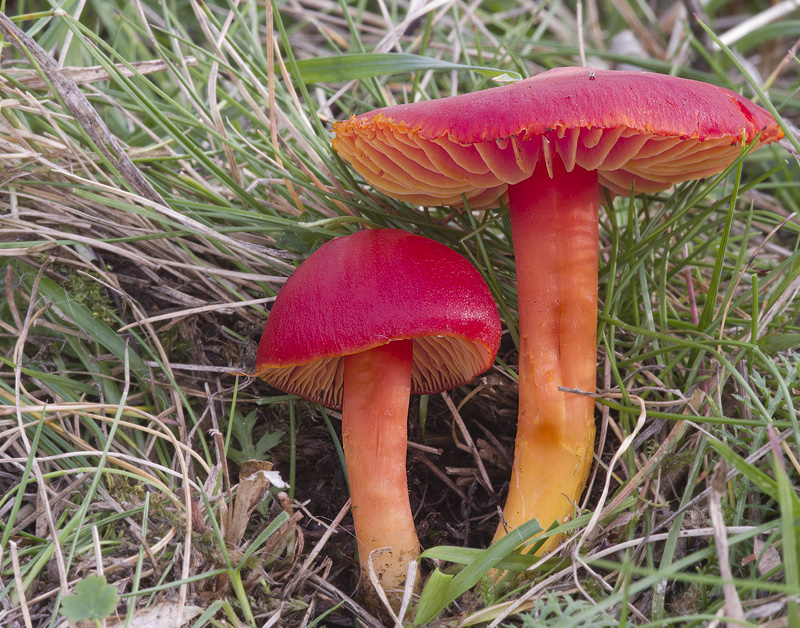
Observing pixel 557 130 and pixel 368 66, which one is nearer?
pixel 557 130

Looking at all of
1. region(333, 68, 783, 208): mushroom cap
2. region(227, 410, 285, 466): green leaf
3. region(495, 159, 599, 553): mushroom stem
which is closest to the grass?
region(227, 410, 285, 466): green leaf

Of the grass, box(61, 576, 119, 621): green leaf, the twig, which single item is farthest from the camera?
the grass

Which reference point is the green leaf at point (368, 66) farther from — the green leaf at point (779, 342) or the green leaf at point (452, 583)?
the green leaf at point (452, 583)

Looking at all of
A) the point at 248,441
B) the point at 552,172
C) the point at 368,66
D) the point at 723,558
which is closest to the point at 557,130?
the point at 552,172

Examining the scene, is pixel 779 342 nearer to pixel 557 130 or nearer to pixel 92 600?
pixel 557 130

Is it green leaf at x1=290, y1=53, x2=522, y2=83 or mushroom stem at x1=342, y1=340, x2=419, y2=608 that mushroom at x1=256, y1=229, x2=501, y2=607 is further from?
green leaf at x1=290, y1=53, x2=522, y2=83

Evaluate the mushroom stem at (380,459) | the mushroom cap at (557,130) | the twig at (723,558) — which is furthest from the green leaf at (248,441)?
the twig at (723,558)
